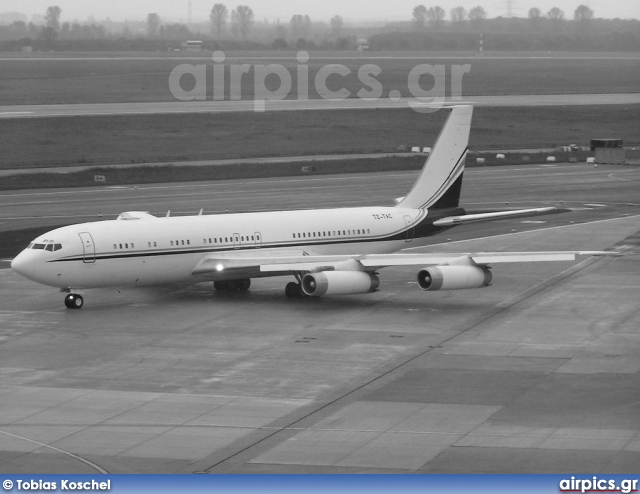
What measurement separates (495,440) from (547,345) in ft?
41.5

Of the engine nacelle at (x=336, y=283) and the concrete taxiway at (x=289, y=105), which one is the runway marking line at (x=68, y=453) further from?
the concrete taxiway at (x=289, y=105)

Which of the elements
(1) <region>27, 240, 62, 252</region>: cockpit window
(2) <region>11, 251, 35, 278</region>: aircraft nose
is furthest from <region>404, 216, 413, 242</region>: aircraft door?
(2) <region>11, 251, 35, 278</region>: aircraft nose

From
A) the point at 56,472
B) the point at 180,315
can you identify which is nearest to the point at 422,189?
the point at 180,315

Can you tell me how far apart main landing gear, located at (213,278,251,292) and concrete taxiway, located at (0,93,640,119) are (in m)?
85.2

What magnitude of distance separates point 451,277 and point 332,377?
12.8 m

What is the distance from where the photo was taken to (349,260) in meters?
51.0

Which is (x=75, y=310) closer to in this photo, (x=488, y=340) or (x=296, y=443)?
(x=488, y=340)

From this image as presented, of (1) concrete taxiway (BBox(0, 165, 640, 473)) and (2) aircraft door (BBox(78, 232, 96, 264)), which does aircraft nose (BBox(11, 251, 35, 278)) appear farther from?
(2) aircraft door (BBox(78, 232, 96, 264))

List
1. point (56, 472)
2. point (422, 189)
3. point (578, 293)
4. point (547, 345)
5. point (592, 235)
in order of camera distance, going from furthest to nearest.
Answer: point (592, 235) < point (422, 189) < point (578, 293) < point (547, 345) < point (56, 472)

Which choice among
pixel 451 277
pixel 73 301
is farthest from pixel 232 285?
pixel 451 277

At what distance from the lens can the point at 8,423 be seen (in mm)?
33188

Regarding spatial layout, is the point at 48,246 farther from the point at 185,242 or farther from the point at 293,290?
the point at 293,290

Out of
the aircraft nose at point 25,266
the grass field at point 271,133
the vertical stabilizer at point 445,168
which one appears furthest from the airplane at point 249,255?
the grass field at point 271,133

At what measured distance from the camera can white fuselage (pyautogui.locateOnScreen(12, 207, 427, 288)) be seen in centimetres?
4875
